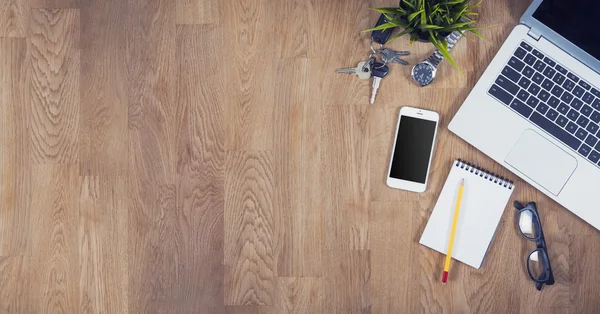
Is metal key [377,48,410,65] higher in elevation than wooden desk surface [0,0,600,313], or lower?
higher

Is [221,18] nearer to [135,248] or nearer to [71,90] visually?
[71,90]

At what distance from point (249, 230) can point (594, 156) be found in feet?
2.21

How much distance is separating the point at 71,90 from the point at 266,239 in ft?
→ 1.66

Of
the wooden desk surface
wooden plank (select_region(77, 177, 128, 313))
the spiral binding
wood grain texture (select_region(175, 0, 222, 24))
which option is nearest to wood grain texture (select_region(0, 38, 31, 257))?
the wooden desk surface

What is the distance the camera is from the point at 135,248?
3.71 feet

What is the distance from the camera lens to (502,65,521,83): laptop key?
3.42 ft

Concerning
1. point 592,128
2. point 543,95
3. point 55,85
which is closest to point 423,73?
point 543,95

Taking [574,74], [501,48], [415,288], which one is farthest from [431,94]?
[415,288]

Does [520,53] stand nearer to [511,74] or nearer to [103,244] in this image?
[511,74]

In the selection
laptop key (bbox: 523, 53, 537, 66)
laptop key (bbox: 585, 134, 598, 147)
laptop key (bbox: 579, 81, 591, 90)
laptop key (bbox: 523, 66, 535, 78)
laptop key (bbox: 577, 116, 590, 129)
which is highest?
laptop key (bbox: 523, 53, 537, 66)

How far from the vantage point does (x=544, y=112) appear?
104 cm

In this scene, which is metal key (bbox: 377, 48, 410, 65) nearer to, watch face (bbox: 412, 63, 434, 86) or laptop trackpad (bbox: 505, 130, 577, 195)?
watch face (bbox: 412, 63, 434, 86)

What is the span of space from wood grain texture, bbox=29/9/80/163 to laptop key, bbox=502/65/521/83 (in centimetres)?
85

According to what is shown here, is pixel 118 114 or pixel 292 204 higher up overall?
pixel 118 114
